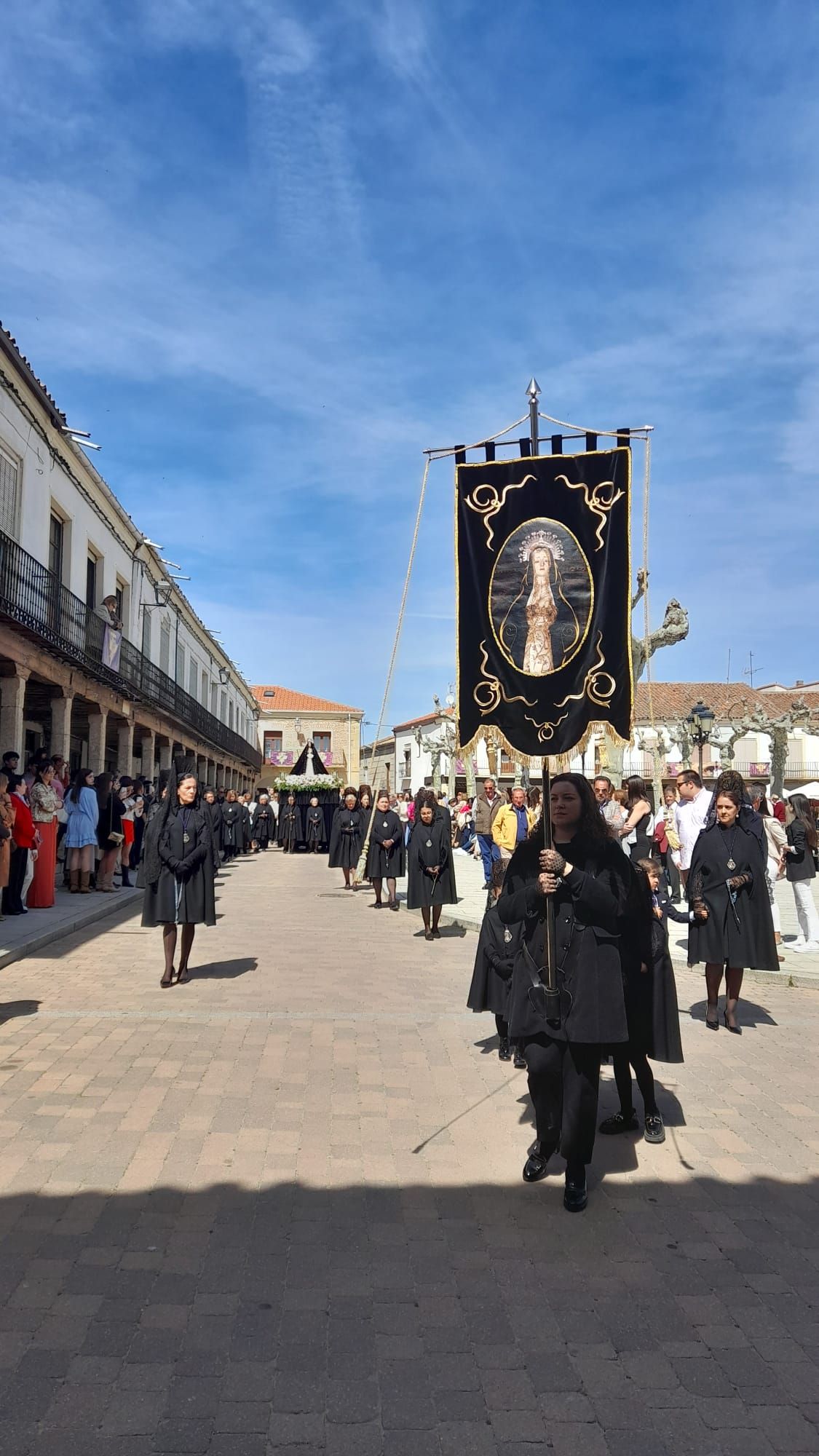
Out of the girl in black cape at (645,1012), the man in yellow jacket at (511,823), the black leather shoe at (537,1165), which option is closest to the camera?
the black leather shoe at (537,1165)

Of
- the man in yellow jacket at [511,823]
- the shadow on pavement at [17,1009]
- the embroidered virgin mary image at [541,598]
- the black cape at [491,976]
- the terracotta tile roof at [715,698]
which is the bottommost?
the shadow on pavement at [17,1009]

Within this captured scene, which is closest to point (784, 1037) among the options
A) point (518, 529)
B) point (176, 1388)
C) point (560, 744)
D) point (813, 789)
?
point (560, 744)

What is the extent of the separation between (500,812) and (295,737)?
2432 inches

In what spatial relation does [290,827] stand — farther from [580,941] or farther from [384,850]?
[580,941]

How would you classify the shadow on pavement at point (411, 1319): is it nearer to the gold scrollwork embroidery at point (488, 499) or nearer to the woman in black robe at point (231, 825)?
the gold scrollwork embroidery at point (488, 499)

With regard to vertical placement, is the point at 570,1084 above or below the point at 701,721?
below

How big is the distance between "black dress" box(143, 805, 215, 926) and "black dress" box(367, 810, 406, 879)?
622 centimetres

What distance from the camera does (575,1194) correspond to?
391cm

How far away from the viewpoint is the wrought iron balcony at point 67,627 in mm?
17406

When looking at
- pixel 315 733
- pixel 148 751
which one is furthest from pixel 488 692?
pixel 315 733

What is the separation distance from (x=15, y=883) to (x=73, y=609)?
11575 millimetres

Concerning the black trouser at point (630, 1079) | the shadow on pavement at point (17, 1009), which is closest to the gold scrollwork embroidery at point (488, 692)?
the black trouser at point (630, 1079)

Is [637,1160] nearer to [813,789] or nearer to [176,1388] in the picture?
[176,1388]

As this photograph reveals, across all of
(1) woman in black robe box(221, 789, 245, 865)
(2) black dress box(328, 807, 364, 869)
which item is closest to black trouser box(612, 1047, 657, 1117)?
(2) black dress box(328, 807, 364, 869)
